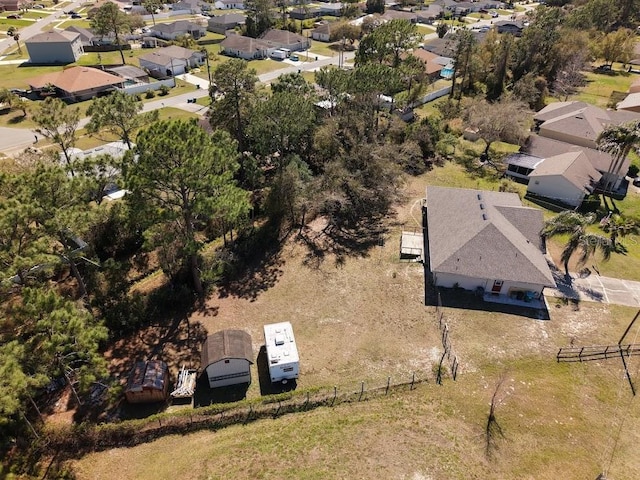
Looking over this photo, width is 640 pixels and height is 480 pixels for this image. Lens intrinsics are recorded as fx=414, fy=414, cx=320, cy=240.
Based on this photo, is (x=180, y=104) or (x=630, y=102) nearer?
(x=630, y=102)

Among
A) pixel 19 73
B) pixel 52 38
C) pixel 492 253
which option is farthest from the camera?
pixel 52 38

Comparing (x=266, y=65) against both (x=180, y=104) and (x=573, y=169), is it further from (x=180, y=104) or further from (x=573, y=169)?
(x=573, y=169)

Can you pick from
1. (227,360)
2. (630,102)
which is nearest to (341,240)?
(227,360)

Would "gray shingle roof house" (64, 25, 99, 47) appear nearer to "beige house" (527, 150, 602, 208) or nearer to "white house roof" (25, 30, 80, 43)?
"white house roof" (25, 30, 80, 43)

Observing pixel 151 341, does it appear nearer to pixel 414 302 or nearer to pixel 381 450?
pixel 381 450

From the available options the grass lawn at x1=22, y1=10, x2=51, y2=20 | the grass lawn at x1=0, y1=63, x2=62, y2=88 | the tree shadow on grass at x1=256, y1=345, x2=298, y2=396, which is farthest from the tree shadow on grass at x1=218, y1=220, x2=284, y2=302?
the grass lawn at x1=22, y1=10, x2=51, y2=20

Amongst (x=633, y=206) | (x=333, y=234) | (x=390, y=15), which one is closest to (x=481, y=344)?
(x=333, y=234)
